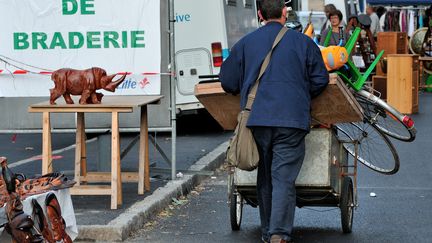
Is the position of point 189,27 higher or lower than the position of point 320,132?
higher

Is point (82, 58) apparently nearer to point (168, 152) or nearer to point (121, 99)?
point (121, 99)

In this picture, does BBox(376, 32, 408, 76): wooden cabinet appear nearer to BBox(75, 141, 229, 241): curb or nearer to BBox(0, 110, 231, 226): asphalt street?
BBox(0, 110, 231, 226): asphalt street

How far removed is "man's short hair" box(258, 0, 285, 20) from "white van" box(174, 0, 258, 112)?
6.66m

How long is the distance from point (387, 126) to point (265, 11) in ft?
9.10

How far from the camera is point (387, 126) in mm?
9055

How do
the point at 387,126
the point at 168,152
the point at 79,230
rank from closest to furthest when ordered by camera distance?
the point at 79,230 → the point at 387,126 → the point at 168,152

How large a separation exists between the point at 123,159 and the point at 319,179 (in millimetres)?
5238

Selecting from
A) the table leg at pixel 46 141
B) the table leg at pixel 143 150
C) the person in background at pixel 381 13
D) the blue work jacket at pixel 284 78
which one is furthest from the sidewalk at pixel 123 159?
the person in background at pixel 381 13

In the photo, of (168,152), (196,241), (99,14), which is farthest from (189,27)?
(196,241)

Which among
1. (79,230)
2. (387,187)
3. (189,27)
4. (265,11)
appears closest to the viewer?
(265,11)

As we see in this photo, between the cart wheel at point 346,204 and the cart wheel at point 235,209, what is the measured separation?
31.6 inches

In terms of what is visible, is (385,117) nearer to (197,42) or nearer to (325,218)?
(325,218)

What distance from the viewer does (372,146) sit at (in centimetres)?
899

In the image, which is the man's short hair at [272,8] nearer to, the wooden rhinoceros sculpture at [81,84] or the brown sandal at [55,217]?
the brown sandal at [55,217]
